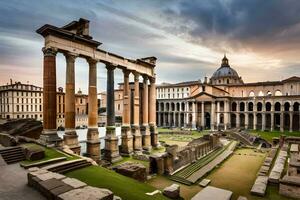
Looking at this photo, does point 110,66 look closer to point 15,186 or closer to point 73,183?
point 15,186

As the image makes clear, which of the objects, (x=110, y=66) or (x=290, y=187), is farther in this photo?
(x=110, y=66)

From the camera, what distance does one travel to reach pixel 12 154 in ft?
44.9

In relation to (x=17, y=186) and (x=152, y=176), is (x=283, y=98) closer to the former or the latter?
(x=152, y=176)

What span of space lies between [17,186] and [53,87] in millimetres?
9117

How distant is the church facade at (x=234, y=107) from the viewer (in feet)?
197

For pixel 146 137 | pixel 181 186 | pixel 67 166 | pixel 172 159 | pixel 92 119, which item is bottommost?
pixel 181 186

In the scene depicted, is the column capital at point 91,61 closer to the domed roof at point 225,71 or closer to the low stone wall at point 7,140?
the low stone wall at point 7,140

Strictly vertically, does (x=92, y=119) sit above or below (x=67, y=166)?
above

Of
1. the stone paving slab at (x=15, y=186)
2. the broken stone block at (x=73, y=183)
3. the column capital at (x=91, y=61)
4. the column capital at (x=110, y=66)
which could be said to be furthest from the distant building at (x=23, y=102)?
the broken stone block at (x=73, y=183)

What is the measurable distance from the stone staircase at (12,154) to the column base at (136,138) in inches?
529

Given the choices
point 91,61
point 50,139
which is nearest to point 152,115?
point 91,61

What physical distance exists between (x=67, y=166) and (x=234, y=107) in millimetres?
63516

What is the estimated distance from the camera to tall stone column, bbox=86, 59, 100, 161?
19.8m

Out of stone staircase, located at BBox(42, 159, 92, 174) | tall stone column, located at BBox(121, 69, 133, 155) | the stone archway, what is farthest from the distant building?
stone staircase, located at BBox(42, 159, 92, 174)
